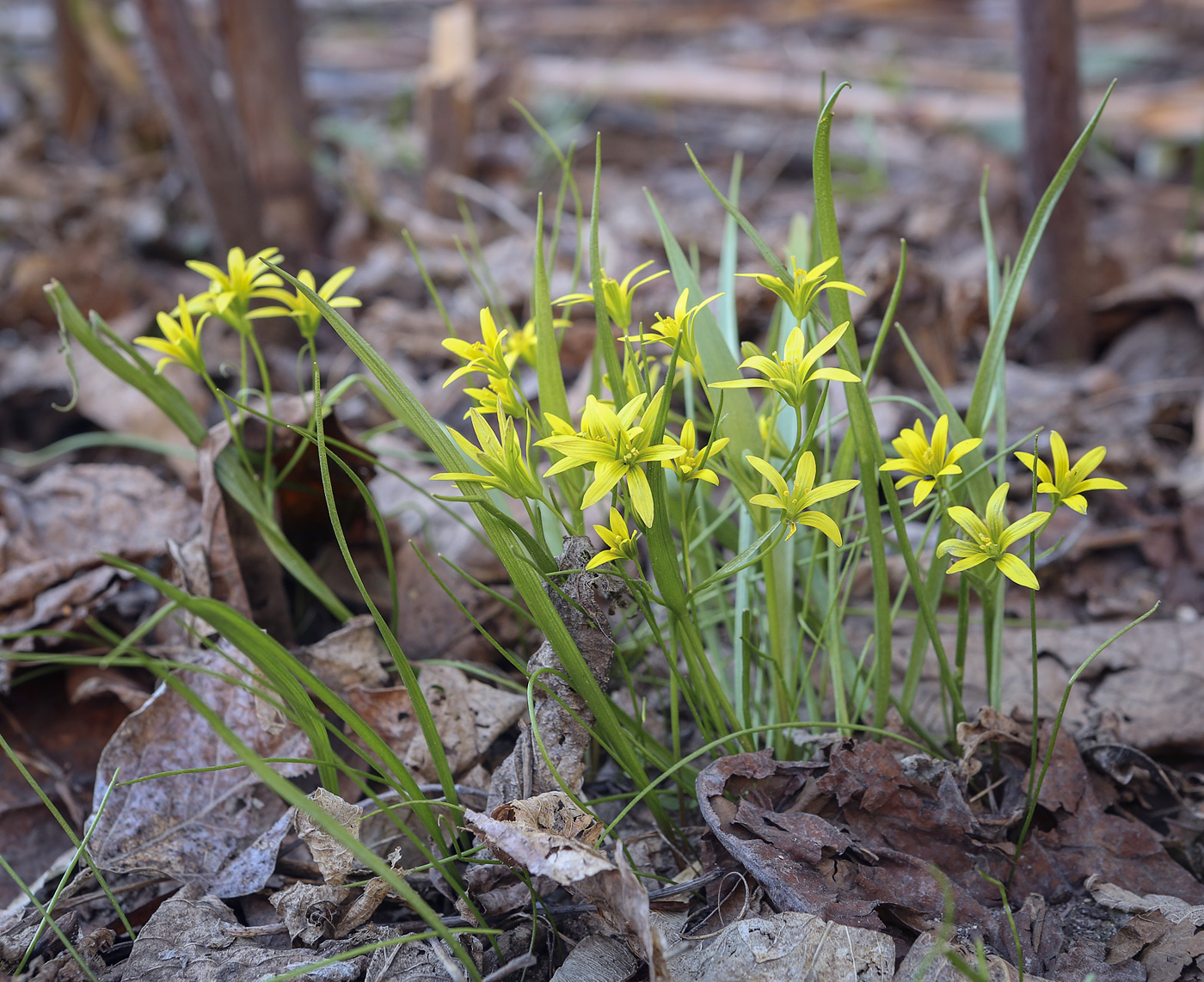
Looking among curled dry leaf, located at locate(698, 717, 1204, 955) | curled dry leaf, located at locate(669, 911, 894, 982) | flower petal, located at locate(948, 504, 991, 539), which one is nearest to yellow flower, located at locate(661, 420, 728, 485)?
flower petal, located at locate(948, 504, 991, 539)

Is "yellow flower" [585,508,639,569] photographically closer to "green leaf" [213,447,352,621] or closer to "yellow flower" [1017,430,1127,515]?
"yellow flower" [1017,430,1127,515]

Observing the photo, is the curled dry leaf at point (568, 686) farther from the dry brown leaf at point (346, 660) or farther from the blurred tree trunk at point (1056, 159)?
the blurred tree trunk at point (1056, 159)

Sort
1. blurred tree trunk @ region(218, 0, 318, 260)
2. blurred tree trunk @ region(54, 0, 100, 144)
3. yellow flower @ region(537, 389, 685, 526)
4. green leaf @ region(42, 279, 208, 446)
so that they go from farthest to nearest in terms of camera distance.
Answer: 1. blurred tree trunk @ region(54, 0, 100, 144)
2. blurred tree trunk @ region(218, 0, 318, 260)
3. green leaf @ region(42, 279, 208, 446)
4. yellow flower @ region(537, 389, 685, 526)

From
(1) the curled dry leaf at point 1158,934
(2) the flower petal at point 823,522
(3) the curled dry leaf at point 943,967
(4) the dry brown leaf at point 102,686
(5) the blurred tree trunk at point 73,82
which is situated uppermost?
(5) the blurred tree trunk at point 73,82

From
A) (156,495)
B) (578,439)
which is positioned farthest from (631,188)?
(578,439)

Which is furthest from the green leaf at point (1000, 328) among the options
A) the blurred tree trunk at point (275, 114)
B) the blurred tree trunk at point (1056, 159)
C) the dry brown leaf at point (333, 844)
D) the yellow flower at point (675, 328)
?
the blurred tree trunk at point (275, 114)

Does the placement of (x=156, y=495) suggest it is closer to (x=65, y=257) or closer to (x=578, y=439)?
(x=578, y=439)
